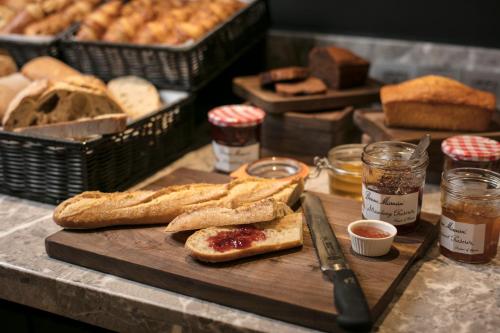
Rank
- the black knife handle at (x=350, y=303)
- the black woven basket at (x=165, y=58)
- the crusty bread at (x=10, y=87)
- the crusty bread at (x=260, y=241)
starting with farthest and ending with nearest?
1. the black woven basket at (x=165, y=58)
2. the crusty bread at (x=10, y=87)
3. the crusty bread at (x=260, y=241)
4. the black knife handle at (x=350, y=303)

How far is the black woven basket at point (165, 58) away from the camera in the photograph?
1739mm

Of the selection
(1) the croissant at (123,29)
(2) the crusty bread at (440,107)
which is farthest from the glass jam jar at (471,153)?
(1) the croissant at (123,29)

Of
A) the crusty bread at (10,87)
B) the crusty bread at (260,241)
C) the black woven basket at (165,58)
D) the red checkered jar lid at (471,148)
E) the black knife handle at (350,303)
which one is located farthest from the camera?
the black woven basket at (165,58)

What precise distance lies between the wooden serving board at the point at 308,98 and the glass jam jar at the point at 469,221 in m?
0.56

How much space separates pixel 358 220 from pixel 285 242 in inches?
7.5

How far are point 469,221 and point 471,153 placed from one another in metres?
0.27

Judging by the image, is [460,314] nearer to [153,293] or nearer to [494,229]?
[494,229]

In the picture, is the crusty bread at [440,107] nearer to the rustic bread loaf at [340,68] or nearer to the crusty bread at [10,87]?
the rustic bread loaf at [340,68]

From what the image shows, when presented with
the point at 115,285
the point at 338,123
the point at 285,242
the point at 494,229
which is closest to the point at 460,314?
the point at 494,229

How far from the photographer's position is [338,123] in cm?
167

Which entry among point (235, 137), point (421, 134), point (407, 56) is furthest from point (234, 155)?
point (407, 56)

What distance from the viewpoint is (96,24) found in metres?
1.87

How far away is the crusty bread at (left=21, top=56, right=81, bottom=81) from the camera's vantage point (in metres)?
1.74

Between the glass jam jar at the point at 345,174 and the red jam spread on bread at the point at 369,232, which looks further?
the glass jam jar at the point at 345,174
